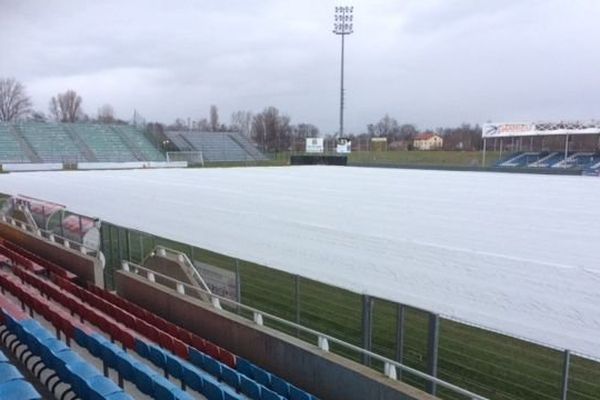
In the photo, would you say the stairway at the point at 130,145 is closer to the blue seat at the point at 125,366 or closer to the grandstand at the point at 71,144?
the grandstand at the point at 71,144

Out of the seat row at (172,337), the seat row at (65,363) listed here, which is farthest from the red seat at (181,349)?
the seat row at (65,363)

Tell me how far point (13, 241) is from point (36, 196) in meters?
7.40

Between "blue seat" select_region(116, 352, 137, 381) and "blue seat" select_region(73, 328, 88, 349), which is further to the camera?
"blue seat" select_region(73, 328, 88, 349)

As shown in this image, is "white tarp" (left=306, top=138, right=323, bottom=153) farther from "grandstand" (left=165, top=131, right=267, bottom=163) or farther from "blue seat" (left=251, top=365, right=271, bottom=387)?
"blue seat" (left=251, top=365, right=271, bottom=387)

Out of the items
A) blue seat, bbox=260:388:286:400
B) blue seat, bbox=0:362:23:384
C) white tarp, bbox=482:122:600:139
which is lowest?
blue seat, bbox=260:388:286:400

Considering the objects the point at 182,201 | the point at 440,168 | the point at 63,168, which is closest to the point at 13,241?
the point at 182,201

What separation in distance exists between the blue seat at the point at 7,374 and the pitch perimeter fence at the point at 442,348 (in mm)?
3024

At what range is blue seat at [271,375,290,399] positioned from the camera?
463cm

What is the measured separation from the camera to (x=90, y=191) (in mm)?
19438

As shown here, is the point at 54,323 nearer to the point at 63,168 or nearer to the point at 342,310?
the point at 342,310

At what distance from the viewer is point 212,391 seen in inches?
167

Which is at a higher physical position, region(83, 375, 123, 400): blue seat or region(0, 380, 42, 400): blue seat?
region(0, 380, 42, 400): blue seat

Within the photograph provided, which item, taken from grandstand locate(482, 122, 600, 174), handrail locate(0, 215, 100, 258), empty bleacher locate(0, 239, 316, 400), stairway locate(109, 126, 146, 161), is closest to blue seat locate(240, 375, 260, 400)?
empty bleacher locate(0, 239, 316, 400)

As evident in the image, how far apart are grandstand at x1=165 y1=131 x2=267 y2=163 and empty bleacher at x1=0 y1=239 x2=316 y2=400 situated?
4905cm
